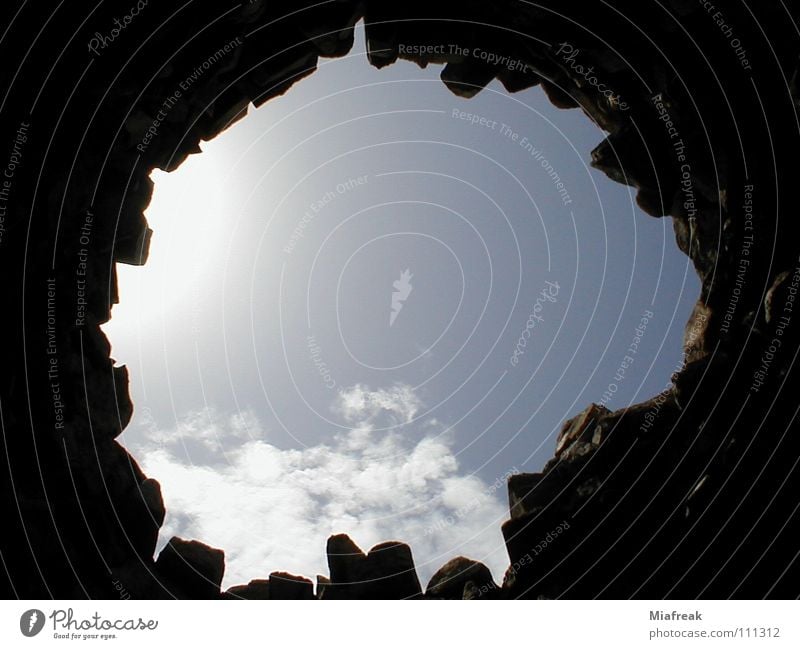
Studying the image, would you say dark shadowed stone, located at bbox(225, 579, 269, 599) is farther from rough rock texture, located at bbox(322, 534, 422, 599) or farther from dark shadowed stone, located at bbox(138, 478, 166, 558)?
dark shadowed stone, located at bbox(138, 478, 166, 558)

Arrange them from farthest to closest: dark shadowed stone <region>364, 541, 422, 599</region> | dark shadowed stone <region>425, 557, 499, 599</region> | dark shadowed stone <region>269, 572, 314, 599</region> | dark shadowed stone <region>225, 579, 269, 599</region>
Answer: dark shadowed stone <region>225, 579, 269, 599</region> → dark shadowed stone <region>269, 572, 314, 599</region> → dark shadowed stone <region>364, 541, 422, 599</region> → dark shadowed stone <region>425, 557, 499, 599</region>

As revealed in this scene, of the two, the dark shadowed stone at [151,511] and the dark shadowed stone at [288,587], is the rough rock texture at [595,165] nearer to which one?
the dark shadowed stone at [151,511]

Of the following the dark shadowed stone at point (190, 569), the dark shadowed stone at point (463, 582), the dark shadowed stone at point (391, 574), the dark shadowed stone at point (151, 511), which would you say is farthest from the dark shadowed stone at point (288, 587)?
the dark shadowed stone at point (151, 511)

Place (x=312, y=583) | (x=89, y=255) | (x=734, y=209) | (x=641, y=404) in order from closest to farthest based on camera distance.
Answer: (x=734, y=209)
(x=89, y=255)
(x=641, y=404)
(x=312, y=583)

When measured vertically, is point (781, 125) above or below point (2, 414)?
above

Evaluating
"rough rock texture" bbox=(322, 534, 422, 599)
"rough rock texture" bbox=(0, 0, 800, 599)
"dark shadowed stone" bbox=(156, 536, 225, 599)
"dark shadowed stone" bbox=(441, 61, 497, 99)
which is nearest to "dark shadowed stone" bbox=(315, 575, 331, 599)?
"rough rock texture" bbox=(322, 534, 422, 599)

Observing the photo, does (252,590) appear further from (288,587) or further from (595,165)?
(595,165)

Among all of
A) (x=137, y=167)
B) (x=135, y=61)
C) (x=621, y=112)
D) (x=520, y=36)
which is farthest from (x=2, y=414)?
(x=621, y=112)

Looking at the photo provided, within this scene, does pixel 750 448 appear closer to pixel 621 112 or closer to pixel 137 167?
pixel 621 112
